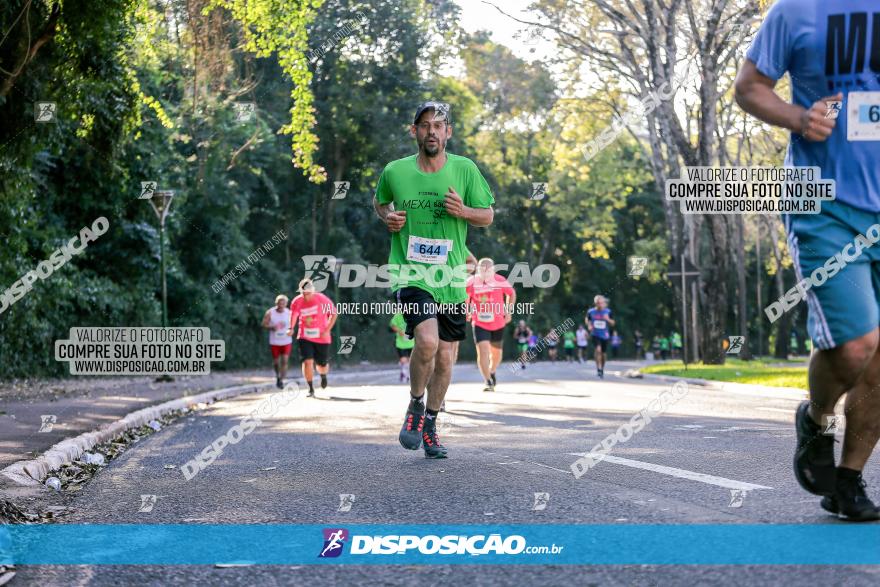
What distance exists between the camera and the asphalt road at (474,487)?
13.4 feet

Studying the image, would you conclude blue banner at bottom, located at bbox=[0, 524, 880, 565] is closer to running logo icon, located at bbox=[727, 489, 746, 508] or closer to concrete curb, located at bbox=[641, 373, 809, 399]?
running logo icon, located at bbox=[727, 489, 746, 508]

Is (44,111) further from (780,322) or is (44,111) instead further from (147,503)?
(780,322)

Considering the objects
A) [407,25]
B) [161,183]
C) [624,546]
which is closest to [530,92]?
[407,25]

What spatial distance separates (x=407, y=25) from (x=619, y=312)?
2946 centimetres

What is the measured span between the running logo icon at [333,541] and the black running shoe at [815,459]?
6.25 feet

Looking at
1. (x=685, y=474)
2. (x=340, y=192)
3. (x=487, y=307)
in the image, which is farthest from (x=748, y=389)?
(x=340, y=192)

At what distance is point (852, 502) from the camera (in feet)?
15.0

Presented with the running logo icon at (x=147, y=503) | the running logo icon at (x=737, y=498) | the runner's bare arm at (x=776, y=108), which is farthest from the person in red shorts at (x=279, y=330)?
the runner's bare arm at (x=776, y=108)

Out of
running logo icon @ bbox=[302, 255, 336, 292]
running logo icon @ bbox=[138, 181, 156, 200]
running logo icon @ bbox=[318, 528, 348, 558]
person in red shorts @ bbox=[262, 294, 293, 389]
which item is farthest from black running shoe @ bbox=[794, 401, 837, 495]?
running logo icon @ bbox=[302, 255, 336, 292]

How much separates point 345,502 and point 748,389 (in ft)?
50.5

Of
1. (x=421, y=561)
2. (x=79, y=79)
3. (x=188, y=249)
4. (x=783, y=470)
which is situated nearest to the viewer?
(x=421, y=561)

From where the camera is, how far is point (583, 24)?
29156mm

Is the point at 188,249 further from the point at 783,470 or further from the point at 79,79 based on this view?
the point at 783,470

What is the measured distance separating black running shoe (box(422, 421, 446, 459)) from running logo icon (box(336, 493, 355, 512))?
1978 millimetres
